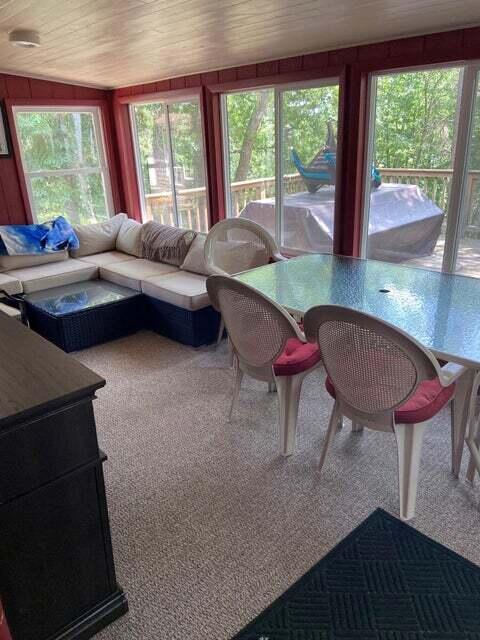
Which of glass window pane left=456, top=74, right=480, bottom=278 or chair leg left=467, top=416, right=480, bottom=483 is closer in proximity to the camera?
chair leg left=467, top=416, right=480, bottom=483

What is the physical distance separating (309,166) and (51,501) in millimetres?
3010

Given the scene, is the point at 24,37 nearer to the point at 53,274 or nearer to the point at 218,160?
the point at 218,160

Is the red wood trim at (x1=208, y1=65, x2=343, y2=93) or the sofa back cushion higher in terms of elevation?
the red wood trim at (x1=208, y1=65, x2=343, y2=93)

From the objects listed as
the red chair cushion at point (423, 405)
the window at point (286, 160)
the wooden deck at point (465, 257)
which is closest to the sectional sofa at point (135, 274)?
the window at point (286, 160)

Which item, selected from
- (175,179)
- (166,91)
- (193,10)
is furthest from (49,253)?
(193,10)

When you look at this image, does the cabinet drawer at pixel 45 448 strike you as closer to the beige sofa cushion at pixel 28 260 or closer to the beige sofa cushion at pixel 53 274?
the beige sofa cushion at pixel 53 274

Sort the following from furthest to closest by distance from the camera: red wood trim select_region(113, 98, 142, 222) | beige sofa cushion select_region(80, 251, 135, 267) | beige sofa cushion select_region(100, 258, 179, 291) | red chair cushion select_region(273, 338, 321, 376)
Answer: red wood trim select_region(113, 98, 142, 222)
beige sofa cushion select_region(80, 251, 135, 267)
beige sofa cushion select_region(100, 258, 179, 291)
red chair cushion select_region(273, 338, 321, 376)

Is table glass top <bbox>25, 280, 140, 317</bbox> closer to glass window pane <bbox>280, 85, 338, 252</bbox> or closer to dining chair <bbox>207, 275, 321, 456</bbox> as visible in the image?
glass window pane <bbox>280, 85, 338, 252</bbox>

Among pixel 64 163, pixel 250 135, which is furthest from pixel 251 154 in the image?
pixel 64 163

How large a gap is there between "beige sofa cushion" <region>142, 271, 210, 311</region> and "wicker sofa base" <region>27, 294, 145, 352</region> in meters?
0.16

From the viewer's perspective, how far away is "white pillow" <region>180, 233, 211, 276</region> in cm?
409

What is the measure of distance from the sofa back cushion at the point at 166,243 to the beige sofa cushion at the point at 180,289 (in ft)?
0.77

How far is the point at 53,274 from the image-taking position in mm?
4246

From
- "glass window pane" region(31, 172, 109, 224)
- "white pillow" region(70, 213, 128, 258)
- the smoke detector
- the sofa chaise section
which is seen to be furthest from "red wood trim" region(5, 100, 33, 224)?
the sofa chaise section
